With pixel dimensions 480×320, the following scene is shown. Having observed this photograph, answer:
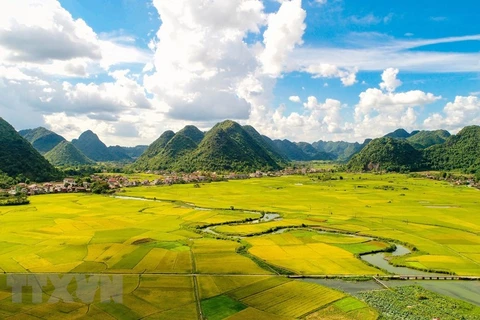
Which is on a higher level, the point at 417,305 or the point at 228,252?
the point at 228,252

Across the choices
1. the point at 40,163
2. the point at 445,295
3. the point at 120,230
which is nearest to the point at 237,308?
the point at 445,295

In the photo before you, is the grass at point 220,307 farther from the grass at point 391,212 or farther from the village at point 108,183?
the village at point 108,183

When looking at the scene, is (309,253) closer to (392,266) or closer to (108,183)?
(392,266)

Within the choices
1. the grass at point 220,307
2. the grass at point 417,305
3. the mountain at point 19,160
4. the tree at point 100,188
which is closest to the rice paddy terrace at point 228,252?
the grass at point 220,307

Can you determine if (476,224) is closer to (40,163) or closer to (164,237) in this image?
(164,237)

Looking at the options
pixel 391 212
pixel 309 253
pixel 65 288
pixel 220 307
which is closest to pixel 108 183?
pixel 391 212

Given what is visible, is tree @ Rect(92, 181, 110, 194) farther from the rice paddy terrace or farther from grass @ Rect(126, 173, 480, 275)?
the rice paddy terrace

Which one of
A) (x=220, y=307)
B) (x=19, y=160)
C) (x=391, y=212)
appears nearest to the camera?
(x=220, y=307)

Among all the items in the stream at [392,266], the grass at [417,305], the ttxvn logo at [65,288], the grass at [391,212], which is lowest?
the ttxvn logo at [65,288]
